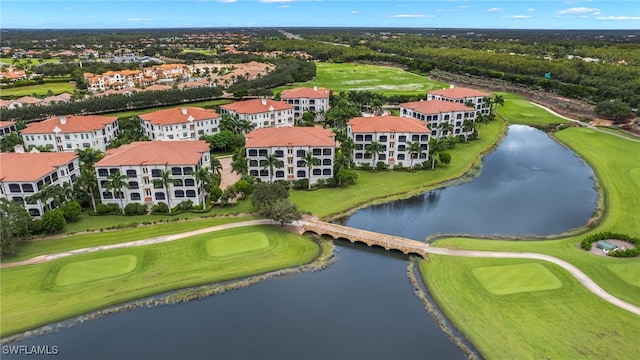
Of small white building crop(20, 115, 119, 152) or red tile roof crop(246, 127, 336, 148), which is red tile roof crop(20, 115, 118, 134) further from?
red tile roof crop(246, 127, 336, 148)

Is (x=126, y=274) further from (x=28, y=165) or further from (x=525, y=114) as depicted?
(x=525, y=114)

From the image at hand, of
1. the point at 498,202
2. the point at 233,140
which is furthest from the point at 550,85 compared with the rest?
the point at 233,140

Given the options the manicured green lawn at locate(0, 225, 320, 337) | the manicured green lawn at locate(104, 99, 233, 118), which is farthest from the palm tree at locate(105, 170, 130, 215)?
the manicured green lawn at locate(104, 99, 233, 118)

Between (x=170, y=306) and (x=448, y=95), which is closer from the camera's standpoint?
(x=170, y=306)

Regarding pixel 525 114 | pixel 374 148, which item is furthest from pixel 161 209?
pixel 525 114

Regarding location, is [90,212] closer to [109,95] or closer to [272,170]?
[272,170]
